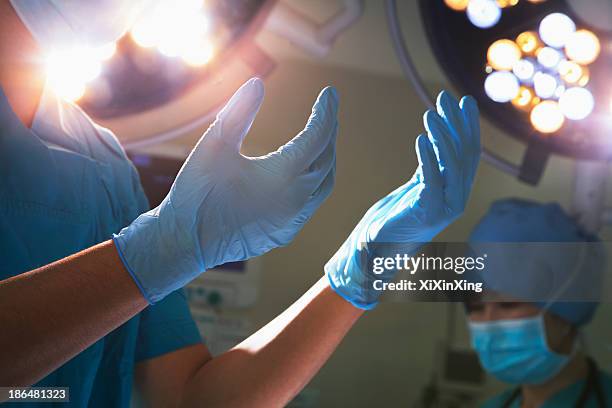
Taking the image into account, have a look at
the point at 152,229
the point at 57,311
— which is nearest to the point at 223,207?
the point at 152,229

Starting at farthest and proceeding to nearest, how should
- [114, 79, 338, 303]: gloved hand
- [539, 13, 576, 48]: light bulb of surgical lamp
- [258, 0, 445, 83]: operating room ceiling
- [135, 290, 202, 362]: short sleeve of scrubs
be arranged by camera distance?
[258, 0, 445, 83]: operating room ceiling, [539, 13, 576, 48]: light bulb of surgical lamp, [135, 290, 202, 362]: short sleeve of scrubs, [114, 79, 338, 303]: gloved hand

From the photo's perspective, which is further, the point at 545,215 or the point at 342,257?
the point at 545,215

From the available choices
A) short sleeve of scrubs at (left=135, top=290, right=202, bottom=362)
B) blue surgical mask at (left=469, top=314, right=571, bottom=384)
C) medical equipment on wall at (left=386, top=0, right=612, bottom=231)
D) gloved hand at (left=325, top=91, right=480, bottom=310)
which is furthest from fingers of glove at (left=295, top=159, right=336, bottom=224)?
blue surgical mask at (left=469, top=314, right=571, bottom=384)

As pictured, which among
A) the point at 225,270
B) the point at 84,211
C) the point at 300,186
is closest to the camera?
the point at 300,186

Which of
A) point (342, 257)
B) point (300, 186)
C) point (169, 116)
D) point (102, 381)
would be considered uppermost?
point (169, 116)

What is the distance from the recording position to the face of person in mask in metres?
1.73

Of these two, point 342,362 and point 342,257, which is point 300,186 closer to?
point 342,257

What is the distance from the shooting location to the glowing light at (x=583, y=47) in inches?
62.9

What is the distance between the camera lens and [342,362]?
2096mm

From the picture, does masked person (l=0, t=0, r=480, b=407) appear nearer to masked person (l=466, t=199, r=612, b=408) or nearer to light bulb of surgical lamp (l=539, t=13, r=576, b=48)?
light bulb of surgical lamp (l=539, t=13, r=576, b=48)

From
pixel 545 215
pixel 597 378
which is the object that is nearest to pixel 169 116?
pixel 545 215

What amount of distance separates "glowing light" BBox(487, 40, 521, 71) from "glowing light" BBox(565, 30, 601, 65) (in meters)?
0.13

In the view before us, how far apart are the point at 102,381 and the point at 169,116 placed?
2.72ft

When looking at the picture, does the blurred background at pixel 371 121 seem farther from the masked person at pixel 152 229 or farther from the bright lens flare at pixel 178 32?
the masked person at pixel 152 229
